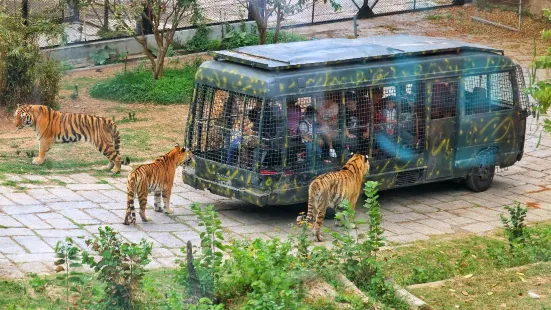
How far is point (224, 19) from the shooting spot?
2161 centimetres

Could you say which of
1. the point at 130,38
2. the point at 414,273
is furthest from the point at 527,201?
the point at 130,38

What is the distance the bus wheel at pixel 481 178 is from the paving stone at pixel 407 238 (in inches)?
78.3

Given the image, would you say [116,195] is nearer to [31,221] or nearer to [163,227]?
[163,227]

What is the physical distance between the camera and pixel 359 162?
39.5 ft

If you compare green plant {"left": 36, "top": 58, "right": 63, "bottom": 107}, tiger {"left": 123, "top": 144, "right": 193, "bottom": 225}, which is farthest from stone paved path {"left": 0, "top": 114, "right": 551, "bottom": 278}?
green plant {"left": 36, "top": 58, "right": 63, "bottom": 107}

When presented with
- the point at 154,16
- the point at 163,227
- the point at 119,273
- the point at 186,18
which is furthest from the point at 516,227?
the point at 186,18

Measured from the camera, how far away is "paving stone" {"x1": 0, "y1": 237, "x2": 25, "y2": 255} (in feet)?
34.3

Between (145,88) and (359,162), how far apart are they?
23.5 feet

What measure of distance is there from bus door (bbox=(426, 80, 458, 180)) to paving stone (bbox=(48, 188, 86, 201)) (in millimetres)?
4580

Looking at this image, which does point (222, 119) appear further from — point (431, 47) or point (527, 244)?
point (527, 244)

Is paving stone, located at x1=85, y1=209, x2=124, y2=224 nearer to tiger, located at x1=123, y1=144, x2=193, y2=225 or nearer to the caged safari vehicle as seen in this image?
tiger, located at x1=123, y1=144, x2=193, y2=225

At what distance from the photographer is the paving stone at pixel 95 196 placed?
12633 millimetres

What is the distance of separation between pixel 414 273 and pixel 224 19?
1248cm

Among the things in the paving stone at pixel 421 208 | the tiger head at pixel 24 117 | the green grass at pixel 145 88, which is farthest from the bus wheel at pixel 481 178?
the tiger head at pixel 24 117
